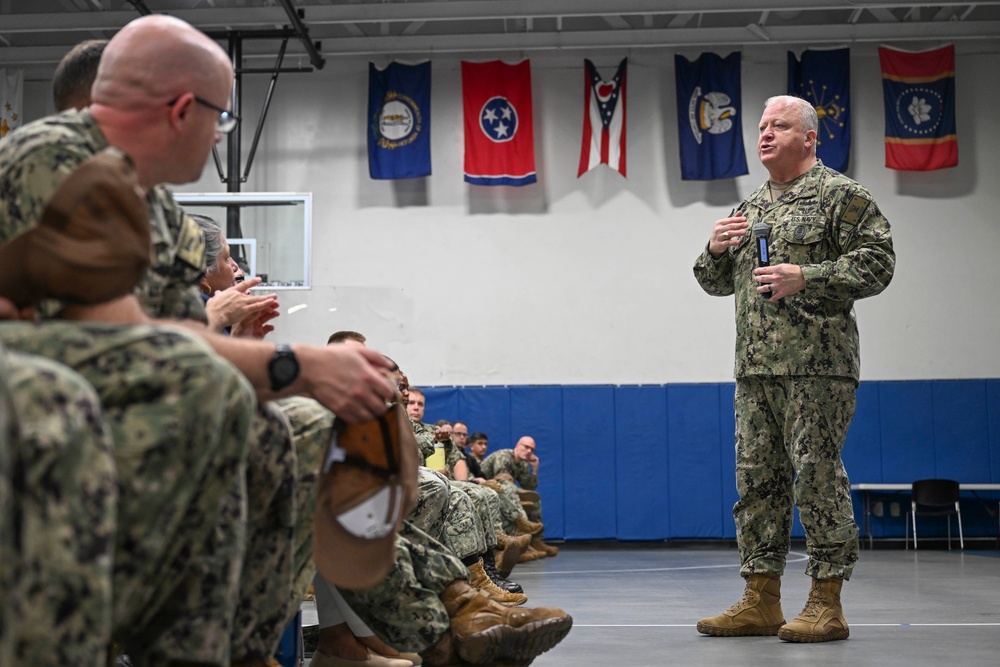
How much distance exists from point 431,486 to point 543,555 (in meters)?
7.10

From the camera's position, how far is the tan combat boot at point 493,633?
2.23m

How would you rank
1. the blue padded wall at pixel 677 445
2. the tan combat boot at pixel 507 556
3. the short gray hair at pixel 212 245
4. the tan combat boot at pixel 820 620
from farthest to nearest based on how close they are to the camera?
the blue padded wall at pixel 677 445, the tan combat boot at pixel 507 556, the tan combat boot at pixel 820 620, the short gray hair at pixel 212 245

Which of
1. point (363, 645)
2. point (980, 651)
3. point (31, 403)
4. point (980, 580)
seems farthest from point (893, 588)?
point (31, 403)

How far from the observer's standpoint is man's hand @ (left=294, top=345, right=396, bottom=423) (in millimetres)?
1552

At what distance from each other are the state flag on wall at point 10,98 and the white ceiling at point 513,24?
0.32 metres

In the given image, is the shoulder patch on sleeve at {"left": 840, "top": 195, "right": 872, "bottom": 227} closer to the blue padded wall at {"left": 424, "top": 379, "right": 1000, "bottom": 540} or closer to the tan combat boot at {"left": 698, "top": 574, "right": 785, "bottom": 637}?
the tan combat boot at {"left": 698, "top": 574, "right": 785, "bottom": 637}

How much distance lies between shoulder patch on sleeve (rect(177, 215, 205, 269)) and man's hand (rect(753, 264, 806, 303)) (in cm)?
229

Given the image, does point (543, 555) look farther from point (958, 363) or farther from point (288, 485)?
point (288, 485)

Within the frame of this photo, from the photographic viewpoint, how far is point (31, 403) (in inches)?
38.6


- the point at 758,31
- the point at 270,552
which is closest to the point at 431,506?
the point at 270,552

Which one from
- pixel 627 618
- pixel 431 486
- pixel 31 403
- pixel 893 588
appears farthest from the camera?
pixel 893 588

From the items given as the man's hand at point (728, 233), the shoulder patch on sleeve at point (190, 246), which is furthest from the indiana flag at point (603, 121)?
the shoulder patch on sleeve at point (190, 246)

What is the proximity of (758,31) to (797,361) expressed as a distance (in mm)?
9591

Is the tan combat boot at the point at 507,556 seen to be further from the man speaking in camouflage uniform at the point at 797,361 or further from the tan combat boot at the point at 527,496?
the man speaking in camouflage uniform at the point at 797,361
